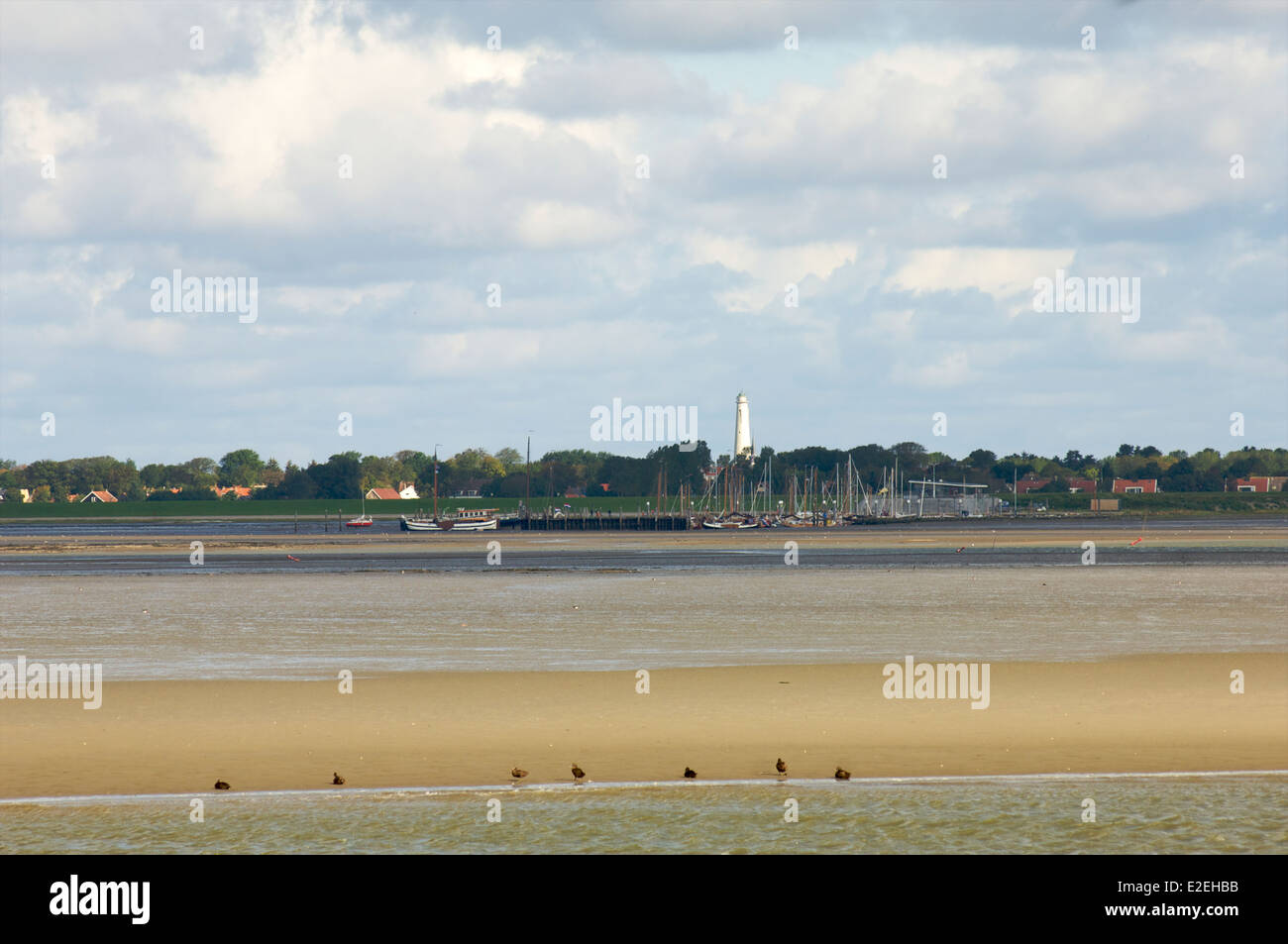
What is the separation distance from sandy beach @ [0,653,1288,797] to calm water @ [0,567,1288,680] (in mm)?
2985

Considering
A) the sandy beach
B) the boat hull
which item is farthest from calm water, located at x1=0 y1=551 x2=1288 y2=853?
the boat hull

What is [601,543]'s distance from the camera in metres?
109

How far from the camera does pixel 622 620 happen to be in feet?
124

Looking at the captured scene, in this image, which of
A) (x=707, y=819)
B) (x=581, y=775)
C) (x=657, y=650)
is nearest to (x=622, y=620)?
(x=657, y=650)

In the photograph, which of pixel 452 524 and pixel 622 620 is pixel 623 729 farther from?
pixel 452 524

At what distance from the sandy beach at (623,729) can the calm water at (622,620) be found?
2.99 m

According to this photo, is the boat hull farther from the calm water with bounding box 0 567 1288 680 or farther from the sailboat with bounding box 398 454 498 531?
the calm water with bounding box 0 567 1288 680

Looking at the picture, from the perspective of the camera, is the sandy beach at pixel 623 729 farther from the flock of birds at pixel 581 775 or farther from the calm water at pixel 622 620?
the calm water at pixel 622 620

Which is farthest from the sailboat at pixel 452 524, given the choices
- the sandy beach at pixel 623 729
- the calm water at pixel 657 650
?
the sandy beach at pixel 623 729

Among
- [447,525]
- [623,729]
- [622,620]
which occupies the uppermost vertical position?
[623,729]

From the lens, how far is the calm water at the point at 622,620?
1134 inches

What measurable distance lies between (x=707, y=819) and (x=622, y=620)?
910 inches

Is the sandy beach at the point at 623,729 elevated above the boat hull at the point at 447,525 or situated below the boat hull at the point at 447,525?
above
